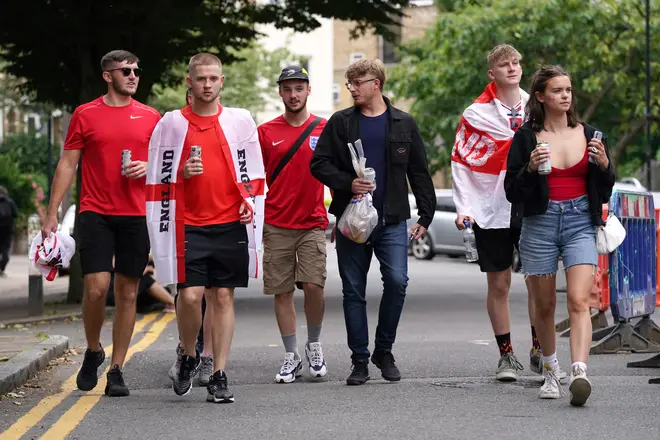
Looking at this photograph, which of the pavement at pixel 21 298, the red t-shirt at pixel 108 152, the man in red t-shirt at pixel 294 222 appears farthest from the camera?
the pavement at pixel 21 298

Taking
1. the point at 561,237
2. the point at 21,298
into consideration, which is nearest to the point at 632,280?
the point at 561,237

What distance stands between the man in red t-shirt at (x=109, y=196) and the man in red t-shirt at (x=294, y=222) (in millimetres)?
975

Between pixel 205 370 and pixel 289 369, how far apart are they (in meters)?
0.55

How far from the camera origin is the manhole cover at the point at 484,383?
8734mm

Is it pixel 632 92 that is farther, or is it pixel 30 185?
pixel 632 92

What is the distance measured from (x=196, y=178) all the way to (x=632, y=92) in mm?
35949

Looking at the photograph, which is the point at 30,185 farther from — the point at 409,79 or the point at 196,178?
the point at 196,178

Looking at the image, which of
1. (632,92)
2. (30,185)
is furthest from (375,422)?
(632,92)

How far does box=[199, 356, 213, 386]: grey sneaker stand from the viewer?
9.16m

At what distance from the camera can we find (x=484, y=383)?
8.89 m

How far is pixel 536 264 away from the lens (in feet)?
26.7

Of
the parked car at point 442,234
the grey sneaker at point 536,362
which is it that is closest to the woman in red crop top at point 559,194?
the grey sneaker at point 536,362

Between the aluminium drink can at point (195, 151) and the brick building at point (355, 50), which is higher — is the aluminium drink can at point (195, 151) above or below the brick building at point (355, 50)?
below

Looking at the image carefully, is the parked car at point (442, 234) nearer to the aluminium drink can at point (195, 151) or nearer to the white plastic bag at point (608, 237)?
the white plastic bag at point (608, 237)
